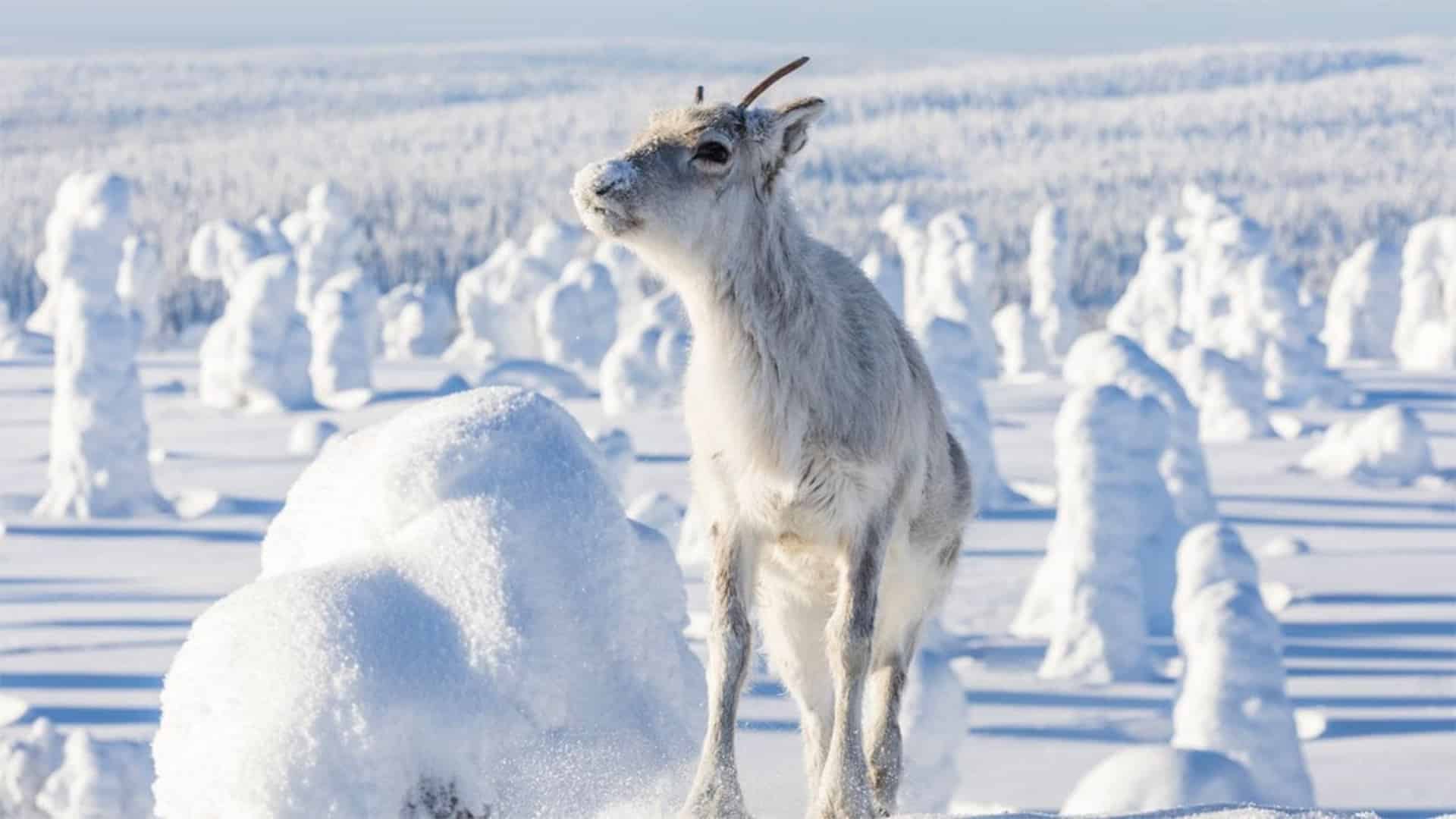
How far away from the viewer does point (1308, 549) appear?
40.3 m

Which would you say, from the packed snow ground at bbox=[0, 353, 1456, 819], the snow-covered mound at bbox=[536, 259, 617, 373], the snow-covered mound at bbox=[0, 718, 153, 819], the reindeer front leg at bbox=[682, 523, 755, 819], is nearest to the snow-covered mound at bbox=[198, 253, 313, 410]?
the packed snow ground at bbox=[0, 353, 1456, 819]

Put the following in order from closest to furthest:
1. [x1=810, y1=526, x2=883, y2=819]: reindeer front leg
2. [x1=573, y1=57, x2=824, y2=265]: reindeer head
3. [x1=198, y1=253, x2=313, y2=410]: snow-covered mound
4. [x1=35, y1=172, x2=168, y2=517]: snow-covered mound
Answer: [x1=573, y1=57, x2=824, y2=265]: reindeer head
[x1=810, y1=526, x2=883, y2=819]: reindeer front leg
[x1=35, y1=172, x2=168, y2=517]: snow-covered mound
[x1=198, y1=253, x2=313, y2=410]: snow-covered mound

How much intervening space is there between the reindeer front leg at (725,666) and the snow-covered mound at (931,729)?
15.3m

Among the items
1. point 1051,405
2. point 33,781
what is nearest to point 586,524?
point 33,781

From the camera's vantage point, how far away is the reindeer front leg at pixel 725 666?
255 inches

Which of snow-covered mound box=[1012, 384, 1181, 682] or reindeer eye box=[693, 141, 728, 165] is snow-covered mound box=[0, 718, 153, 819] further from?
snow-covered mound box=[1012, 384, 1181, 682]

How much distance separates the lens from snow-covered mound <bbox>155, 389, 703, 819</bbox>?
7.75m

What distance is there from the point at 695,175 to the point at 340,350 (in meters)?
56.7

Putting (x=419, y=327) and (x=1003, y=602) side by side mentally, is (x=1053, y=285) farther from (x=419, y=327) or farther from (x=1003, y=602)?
(x=1003, y=602)

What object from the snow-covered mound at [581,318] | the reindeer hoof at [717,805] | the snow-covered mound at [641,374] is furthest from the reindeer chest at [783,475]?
the snow-covered mound at [581,318]

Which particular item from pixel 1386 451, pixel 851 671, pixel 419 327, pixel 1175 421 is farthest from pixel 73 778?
pixel 419 327

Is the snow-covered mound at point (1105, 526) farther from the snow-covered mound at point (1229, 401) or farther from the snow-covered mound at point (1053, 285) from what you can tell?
the snow-covered mound at point (1053, 285)

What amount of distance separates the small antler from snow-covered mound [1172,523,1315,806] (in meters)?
17.9

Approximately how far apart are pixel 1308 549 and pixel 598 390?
29863mm
